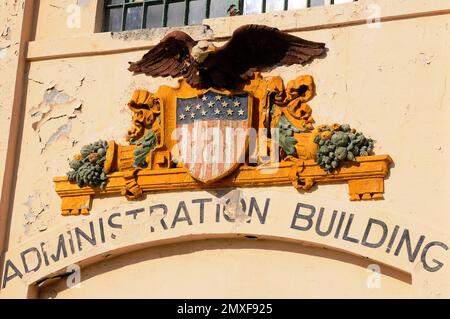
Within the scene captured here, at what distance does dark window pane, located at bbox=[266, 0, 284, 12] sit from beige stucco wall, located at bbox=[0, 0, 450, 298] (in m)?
0.44

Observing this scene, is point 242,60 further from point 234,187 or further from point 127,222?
point 127,222

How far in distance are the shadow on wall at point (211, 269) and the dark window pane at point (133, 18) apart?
2503 mm

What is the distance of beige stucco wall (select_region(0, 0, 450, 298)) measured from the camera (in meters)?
9.87

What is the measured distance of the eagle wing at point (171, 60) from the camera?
10.8 meters

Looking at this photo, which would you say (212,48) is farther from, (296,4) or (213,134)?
(296,4)

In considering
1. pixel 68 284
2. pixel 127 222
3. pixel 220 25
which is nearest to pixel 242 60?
pixel 220 25

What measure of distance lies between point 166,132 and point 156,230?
37.6 inches

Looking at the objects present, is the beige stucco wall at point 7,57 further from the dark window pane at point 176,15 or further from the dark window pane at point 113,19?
the dark window pane at point 176,15

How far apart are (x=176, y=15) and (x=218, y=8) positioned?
1.53 feet

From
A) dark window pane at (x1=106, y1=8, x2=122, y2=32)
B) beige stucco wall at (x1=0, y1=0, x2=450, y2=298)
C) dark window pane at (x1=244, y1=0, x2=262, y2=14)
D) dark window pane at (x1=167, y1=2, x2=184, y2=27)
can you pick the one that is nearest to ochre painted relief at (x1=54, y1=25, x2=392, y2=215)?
beige stucco wall at (x1=0, y1=0, x2=450, y2=298)

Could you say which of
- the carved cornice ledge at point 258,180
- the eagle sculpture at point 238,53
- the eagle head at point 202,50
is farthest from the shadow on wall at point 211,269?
the eagle head at point 202,50

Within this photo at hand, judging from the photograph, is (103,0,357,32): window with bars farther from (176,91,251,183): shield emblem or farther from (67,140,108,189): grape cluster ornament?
(67,140,108,189): grape cluster ornament

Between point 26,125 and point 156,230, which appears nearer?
point 156,230

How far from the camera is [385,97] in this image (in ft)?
33.5
